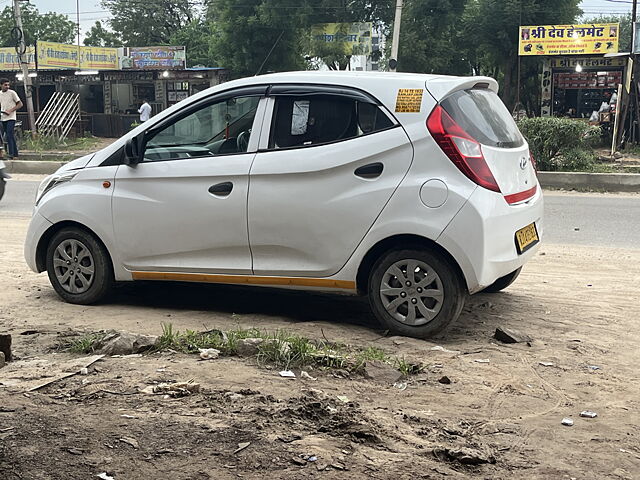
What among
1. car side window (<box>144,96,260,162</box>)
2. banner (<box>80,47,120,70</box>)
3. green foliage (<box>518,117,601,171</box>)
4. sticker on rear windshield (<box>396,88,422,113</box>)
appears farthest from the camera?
banner (<box>80,47,120,70</box>)

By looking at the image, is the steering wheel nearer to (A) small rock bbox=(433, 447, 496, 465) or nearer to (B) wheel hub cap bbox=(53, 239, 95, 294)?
(B) wheel hub cap bbox=(53, 239, 95, 294)

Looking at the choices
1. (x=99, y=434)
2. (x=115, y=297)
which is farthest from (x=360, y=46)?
(x=99, y=434)

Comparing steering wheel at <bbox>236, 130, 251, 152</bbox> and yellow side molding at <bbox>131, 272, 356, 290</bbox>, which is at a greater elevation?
steering wheel at <bbox>236, 130, 251, 152</bbox>

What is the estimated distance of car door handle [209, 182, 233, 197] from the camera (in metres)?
5.80

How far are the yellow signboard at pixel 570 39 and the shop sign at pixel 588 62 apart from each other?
200 centimetres

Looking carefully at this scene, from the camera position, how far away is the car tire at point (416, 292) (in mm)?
5293

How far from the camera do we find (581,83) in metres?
27.9

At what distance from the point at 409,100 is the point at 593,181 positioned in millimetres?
10689

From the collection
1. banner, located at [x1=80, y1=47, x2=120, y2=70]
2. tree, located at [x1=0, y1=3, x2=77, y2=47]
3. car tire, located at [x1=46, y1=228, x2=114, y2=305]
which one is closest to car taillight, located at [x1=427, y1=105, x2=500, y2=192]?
car tire, located at [x1=46, y1=228, x2=114, y2=305]

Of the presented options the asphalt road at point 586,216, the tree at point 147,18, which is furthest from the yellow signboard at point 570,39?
the tree at point 147,18

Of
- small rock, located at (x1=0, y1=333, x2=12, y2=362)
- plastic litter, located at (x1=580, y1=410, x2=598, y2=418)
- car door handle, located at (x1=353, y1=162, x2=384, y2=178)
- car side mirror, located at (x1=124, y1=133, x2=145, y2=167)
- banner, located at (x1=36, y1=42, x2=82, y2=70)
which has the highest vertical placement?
banner, located at (x1=36, y1=42, x2=82, y2=70)

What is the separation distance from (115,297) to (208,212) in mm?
1358

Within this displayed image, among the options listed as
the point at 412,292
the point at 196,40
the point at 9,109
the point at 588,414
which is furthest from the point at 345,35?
the point at 588,414

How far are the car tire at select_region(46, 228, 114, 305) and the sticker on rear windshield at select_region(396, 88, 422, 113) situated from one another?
2518 millimetres
